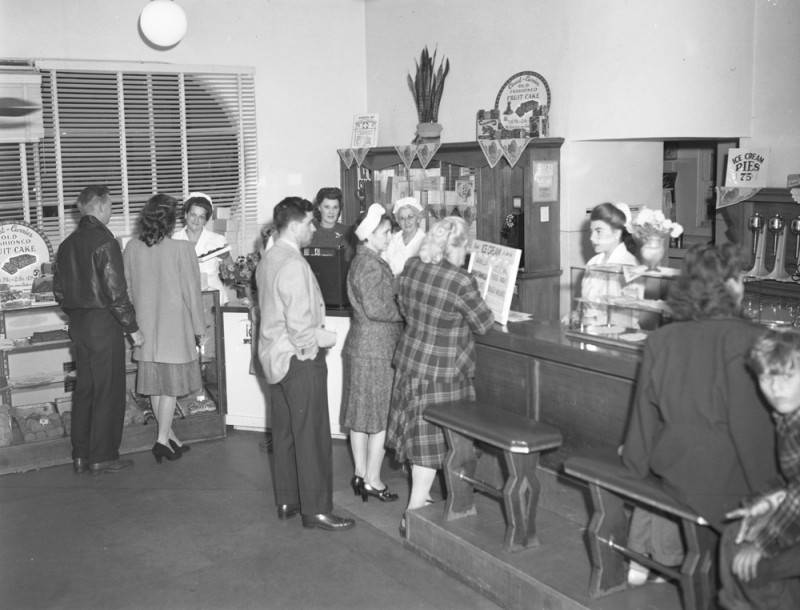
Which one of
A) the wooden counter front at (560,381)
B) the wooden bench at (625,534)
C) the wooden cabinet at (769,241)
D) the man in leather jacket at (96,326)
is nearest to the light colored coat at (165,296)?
the man in leather jacket at (96,326)

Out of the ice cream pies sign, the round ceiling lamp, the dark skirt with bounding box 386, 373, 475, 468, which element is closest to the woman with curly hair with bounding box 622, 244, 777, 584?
the dark skirt with bounding box 386, 373, 475, 468

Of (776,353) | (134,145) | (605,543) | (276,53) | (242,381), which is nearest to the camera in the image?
(776,353)

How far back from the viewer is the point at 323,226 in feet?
22.3

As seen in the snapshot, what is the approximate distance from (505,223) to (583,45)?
1.40 metres

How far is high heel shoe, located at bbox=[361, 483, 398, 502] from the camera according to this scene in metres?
5.32

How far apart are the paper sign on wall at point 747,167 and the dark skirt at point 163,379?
4156 mm

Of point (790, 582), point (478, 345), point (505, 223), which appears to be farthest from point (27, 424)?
point (790, 582)

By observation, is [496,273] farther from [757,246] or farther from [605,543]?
[757,246]

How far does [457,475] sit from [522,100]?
12.3 ft

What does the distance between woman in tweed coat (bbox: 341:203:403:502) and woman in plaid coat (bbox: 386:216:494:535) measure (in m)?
0.31

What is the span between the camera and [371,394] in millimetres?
5113

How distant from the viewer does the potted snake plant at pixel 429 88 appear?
313 inches

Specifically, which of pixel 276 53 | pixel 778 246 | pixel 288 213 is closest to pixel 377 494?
pixel 288 213

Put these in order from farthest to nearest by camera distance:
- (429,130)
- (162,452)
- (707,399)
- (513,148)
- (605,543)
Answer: (429,130) → (513,148) → (162,452) → (605,543) → (707,399)
